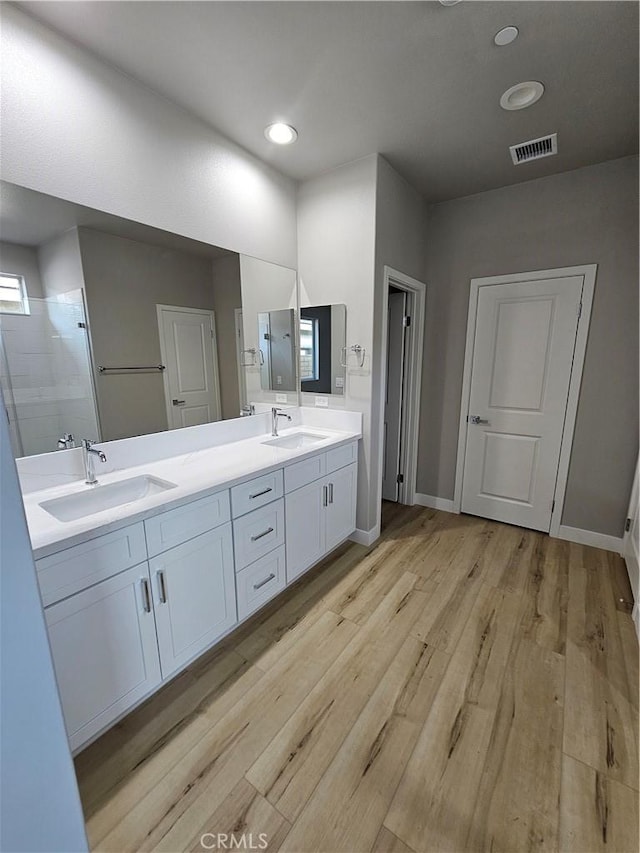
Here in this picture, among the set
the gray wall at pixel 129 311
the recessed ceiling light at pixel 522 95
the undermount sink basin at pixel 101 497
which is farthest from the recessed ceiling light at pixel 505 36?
the undermount sink basin at pixel 101 497

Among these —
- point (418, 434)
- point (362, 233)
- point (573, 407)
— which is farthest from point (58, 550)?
point (573, 407)

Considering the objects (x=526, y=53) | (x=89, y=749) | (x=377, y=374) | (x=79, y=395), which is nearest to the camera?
(x=89, y=749)

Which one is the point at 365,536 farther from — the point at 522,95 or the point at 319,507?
the point at 522,95

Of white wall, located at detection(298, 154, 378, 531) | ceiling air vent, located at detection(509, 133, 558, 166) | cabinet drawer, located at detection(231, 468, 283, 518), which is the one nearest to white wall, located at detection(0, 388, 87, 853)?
cabinet drawer, located at detection(231, 468, 283, 518)

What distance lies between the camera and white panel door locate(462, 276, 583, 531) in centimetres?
267

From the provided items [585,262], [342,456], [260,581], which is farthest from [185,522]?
[585,262]

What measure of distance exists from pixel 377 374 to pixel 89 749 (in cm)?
239

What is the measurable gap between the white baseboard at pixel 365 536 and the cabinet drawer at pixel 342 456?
0.62 metres

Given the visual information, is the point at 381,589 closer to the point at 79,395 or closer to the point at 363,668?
the point at 363,668

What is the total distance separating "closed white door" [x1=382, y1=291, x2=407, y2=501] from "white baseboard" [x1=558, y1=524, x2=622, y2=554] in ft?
4.59

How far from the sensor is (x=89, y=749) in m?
1.36

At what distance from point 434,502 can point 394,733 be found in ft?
7.32

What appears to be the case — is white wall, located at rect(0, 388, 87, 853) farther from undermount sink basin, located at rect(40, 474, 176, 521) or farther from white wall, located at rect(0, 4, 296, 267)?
white wall, located at rect(0, 4, 296, 267)

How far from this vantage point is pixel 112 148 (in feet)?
5.29
